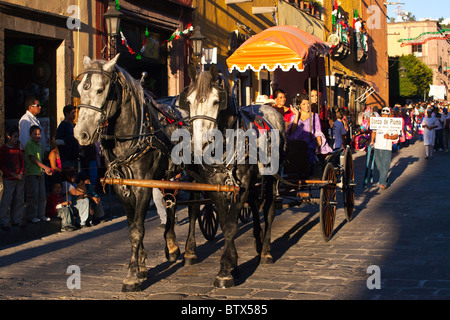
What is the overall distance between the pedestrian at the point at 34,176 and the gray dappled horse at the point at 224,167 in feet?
11.2

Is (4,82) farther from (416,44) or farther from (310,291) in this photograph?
(416,44)

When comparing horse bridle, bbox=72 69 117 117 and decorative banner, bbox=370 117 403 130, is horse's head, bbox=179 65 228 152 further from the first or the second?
decorative banner, bbox=370 117 403 130

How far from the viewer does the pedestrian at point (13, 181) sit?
930cm

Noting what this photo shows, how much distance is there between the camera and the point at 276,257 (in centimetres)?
761

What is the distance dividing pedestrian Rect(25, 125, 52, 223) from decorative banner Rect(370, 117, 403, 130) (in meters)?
8.27

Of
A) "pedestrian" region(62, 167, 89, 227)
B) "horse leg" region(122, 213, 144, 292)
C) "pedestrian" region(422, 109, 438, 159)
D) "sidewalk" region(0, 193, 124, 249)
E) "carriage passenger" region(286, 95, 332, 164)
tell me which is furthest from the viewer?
"pedestrian" region(422, 109, 438, 159)

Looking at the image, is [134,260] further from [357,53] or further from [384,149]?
[357,53]

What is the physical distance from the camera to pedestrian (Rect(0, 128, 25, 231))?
30.5 feet

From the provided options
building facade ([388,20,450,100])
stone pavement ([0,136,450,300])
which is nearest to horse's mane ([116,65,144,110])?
stone pavement ([0,136,450,300])

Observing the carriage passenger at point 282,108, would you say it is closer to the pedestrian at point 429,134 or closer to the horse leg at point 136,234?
the horse leg at point 136,234

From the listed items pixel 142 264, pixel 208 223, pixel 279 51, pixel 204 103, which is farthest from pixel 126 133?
pixel 279 51

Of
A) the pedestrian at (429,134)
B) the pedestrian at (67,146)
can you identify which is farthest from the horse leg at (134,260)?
the pedestrian at (429,134)

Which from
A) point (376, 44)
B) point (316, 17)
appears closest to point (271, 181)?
point (316, 17)

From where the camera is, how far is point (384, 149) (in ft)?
49.6
